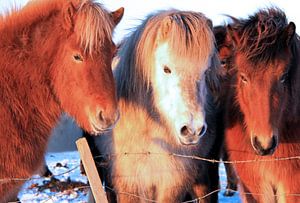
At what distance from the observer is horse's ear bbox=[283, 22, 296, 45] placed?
13.8 feet

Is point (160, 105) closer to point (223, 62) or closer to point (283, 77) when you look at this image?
point (223, 62)

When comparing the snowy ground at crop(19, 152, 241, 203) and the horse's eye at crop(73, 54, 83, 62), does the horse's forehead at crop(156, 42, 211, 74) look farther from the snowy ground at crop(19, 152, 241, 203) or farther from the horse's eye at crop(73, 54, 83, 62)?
the snowy ground at crop(19, 152, 241, 203)

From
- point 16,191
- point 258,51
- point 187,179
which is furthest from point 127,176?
point 258,51

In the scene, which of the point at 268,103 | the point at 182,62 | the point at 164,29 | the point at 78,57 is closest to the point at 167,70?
the point at 182,62

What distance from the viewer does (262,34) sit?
4.27 meters

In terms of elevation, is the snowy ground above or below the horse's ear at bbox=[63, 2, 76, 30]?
below

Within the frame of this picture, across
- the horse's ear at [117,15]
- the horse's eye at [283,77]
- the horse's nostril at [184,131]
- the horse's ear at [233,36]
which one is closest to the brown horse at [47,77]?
the horse's ear at [117,15]

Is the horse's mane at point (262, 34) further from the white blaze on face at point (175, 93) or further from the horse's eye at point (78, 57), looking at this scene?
the horse's eye at point (78, 57)

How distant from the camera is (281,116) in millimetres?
4227

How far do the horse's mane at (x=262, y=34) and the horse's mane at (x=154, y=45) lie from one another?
0.33 metres

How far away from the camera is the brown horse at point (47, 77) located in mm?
3996

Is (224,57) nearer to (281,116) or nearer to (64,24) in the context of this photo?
(281,116)

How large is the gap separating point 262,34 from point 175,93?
960mm

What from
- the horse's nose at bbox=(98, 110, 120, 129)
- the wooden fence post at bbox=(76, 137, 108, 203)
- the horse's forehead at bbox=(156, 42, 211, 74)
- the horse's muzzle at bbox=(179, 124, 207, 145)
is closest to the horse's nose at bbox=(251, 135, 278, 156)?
the horse's muzzle at bbox=(179, 124, 207, 145)
